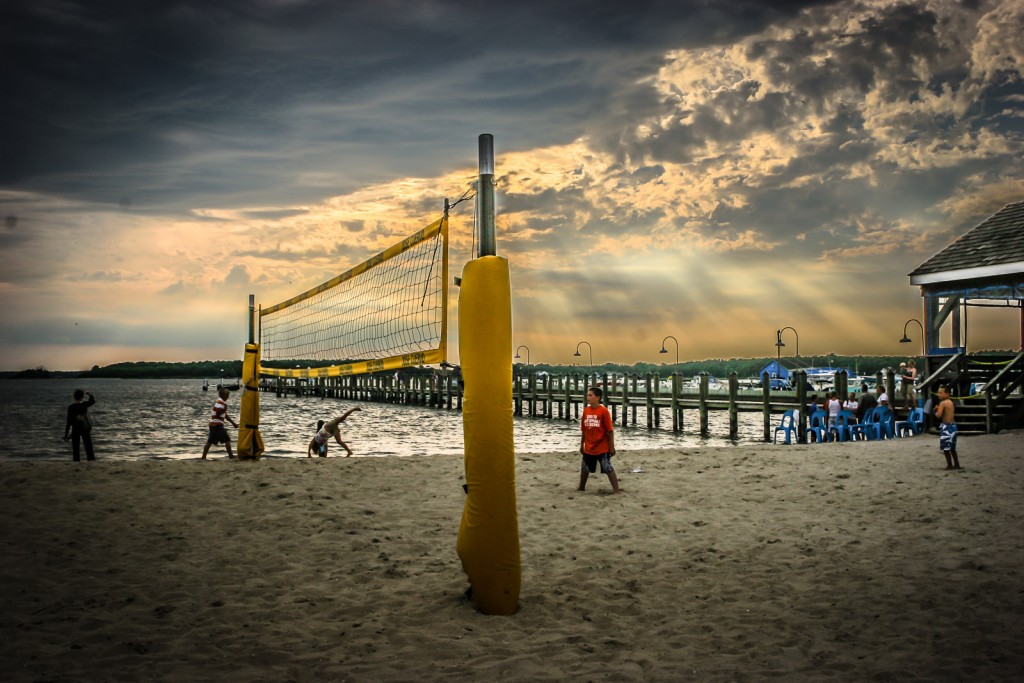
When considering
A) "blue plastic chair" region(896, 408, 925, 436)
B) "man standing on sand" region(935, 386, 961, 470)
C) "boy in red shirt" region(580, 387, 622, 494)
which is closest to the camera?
"boy in red shirt" region(580, 387, 622, 494)

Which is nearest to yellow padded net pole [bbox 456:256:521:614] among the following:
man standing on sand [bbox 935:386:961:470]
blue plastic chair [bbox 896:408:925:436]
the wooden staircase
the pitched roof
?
man standing on sand [bbox 935:386:961:470]

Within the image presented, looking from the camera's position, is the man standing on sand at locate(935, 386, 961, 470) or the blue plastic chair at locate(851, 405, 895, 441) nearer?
the man standing on sand at locate(935, 386, 961, 470)

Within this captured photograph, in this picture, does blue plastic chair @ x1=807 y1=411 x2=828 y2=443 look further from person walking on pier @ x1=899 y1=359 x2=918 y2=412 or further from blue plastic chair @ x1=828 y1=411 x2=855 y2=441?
person walking on pier @ x1=899 y1=359 x2=918 y2=412

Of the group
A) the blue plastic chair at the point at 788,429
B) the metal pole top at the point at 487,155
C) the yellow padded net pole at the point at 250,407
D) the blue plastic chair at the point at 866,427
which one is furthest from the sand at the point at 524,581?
the blue plastic chair at the point at 788,429

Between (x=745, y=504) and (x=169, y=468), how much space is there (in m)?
8.53

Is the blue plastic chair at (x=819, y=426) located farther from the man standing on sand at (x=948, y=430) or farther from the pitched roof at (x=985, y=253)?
the man standing on sand at (x=948, y=430)

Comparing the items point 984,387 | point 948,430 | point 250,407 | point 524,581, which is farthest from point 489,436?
point 984,387

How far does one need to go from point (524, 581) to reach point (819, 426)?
16907mm

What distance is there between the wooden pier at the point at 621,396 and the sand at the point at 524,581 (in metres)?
12.7

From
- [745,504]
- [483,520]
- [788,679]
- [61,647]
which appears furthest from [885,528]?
[61,647]

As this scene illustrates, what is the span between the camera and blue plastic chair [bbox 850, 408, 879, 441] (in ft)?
64.6

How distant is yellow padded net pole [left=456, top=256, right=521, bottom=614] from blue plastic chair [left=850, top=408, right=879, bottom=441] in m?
16.6

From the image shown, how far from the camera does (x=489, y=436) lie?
555 cm

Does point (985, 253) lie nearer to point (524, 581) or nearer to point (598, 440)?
point (598, 440)
